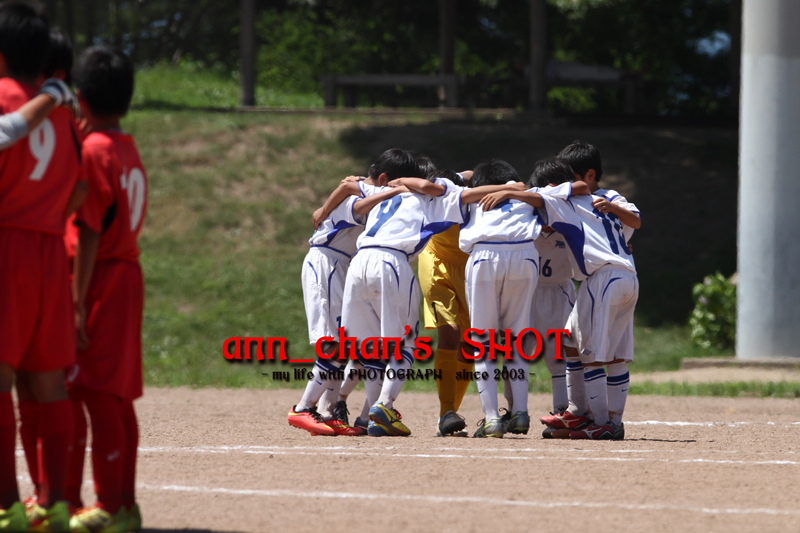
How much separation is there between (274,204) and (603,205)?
467 inches

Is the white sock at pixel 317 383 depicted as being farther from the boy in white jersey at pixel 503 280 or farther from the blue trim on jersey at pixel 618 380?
the blue trim on jersey at pixel 618 380

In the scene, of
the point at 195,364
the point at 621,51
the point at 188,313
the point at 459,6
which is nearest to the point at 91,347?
the point at 195,364

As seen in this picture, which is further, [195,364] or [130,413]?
[195,364]

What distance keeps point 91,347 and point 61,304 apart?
22 centimetres

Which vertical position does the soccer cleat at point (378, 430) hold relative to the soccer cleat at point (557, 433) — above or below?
above

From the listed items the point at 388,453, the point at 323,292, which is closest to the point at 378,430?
the point at 388,453

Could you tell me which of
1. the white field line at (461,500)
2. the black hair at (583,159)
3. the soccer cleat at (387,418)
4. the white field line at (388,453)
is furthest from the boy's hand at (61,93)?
the black hair at (583,159)

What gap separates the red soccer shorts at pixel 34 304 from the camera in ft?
11.8

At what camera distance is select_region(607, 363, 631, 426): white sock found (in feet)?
22.9

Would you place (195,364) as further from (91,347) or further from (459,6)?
(459,6)

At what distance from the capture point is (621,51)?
29141 mm

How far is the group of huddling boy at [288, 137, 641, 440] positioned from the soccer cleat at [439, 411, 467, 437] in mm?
10

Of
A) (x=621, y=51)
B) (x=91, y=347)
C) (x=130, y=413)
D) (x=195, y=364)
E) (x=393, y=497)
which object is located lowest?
(x=195, y=364)

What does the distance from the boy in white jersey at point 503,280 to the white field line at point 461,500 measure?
210 centimetres
